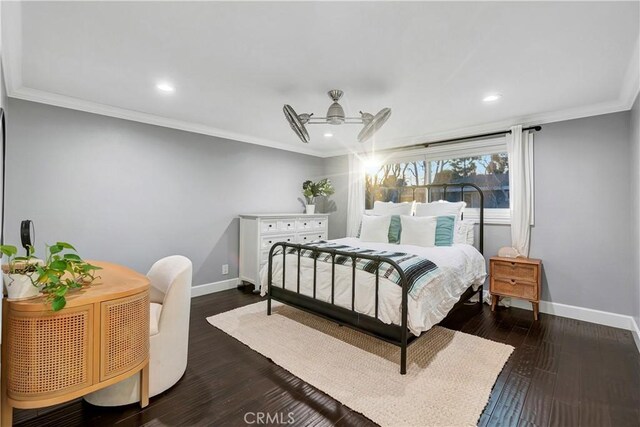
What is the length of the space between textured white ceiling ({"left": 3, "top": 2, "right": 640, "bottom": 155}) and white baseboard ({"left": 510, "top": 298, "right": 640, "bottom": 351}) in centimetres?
214

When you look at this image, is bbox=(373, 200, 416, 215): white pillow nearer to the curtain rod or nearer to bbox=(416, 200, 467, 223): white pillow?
bbox=(416, 200, 467, 223): white pillow

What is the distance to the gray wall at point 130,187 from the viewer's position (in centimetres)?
279

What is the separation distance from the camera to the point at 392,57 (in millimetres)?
2125

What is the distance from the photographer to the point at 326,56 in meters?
2.12

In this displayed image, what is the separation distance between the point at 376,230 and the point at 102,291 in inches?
118

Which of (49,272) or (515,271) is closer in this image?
(49,272)

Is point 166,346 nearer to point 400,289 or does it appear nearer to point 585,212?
point 400,289

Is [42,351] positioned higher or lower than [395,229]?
lower

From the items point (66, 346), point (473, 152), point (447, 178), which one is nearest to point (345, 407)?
point (66, 346)

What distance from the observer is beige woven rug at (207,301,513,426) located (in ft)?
5.80

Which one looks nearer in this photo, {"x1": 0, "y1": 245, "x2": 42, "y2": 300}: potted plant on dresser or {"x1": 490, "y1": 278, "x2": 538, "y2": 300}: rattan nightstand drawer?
{"x1": 0, "y1": 245, "x2": 42, "y2": 300}: potted plant on dresser

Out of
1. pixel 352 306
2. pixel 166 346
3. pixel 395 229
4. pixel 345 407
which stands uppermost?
pixel 395 229

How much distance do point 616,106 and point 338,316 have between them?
3.48 meters

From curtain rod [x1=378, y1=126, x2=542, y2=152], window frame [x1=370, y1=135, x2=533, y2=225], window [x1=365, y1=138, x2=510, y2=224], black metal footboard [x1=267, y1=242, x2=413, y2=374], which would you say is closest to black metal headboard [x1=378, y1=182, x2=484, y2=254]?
window [x1=365, y1=138, x2=510, y2=224]
